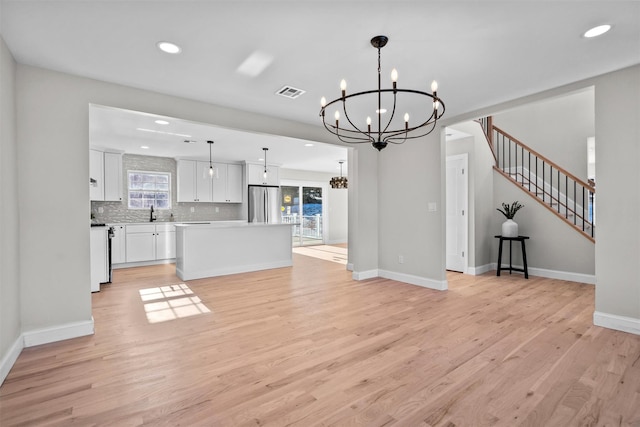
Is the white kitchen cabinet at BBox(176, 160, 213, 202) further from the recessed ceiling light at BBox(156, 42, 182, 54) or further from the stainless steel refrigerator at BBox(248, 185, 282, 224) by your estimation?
the recessed ceiling light at BBox(156, 42, 182, 54)

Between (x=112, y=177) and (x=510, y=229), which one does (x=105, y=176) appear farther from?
(x=510, y=229)

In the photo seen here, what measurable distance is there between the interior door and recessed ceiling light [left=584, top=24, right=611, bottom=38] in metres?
3.27

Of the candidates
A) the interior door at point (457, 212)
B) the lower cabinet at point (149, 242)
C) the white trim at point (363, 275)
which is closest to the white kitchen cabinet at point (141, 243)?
the lower cabinet at point (149, 242)

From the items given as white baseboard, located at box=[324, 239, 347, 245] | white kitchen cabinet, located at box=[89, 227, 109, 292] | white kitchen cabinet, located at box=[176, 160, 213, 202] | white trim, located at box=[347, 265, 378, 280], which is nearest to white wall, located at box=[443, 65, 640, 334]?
white trim, located at box=[347, 265, 378, 280]

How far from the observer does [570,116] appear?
20.8 ft

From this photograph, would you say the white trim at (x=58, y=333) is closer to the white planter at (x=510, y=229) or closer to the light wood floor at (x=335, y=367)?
the light wood floor at (x=335, y=367)

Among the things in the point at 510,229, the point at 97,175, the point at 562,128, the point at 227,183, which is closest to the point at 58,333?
the point at 97,175

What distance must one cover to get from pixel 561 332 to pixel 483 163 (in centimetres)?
353

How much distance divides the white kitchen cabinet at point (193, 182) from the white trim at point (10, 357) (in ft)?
16.7

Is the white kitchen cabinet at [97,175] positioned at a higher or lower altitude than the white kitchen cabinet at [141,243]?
higher

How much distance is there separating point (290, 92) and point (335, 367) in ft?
8.93

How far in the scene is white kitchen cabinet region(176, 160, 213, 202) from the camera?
738 cm

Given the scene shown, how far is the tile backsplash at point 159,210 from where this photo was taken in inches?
267

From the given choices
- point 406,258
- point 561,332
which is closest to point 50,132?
point 406,258
